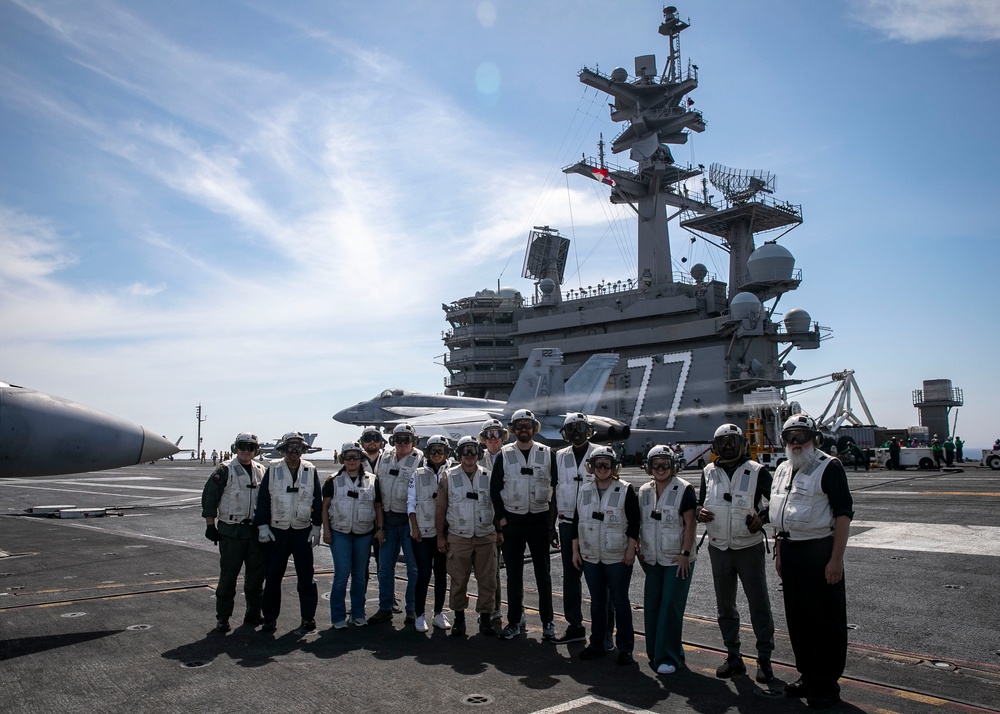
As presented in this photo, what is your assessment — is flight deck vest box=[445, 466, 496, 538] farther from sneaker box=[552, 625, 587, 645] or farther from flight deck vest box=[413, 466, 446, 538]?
sneaker box=[552, 625, 587, 645]

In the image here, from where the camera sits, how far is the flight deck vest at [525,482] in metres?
7.05

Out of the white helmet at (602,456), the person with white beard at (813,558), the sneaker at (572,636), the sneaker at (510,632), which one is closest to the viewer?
the person with white beard at (813,558)

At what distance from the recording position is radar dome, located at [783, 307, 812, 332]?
4588cm

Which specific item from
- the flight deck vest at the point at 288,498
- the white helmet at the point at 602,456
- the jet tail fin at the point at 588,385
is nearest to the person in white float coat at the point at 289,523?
the flight deck vest at the point at 288,498

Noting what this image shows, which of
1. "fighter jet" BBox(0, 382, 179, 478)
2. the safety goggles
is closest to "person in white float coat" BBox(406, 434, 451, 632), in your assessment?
"fighter jet" BBox(0, 382, 179, 478)

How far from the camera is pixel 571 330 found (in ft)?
186

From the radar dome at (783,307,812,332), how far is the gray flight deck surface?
37.4m

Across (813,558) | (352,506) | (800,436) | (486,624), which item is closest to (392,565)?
(352,506)

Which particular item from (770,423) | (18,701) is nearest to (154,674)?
(18,701)

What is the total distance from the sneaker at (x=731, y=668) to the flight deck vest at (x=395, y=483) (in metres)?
3.94

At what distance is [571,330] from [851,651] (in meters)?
51.0

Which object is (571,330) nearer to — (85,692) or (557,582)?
(557,582)

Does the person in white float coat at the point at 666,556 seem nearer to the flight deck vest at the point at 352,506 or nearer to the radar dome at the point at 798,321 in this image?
the flight deck vest at the point at 352,506

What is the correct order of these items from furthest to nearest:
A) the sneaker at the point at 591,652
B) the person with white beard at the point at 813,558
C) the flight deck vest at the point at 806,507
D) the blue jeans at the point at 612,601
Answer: the sneaker at the point at 591,652, the blue jeans at the point at 612,601, the flight deck vest at the point at 806,507, the person with white beard at the point at 813,558
